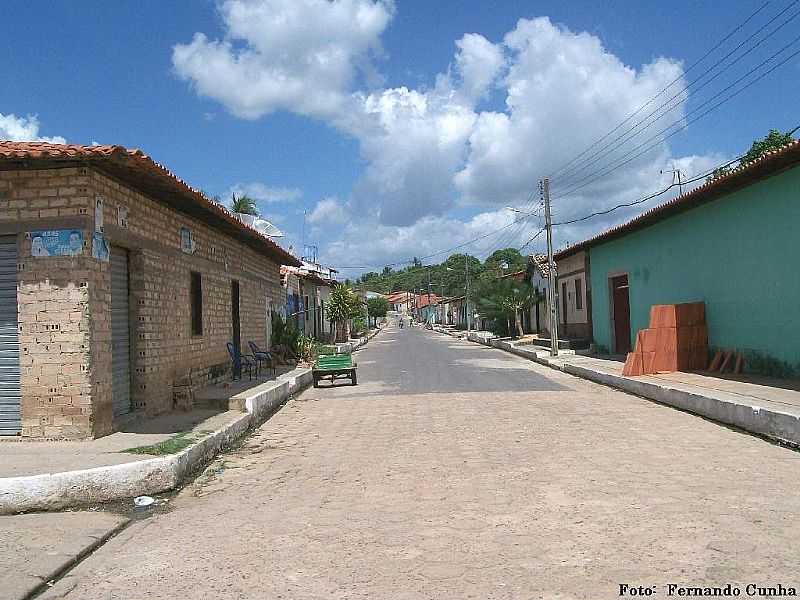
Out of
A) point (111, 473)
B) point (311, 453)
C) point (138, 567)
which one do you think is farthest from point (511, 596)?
point (311, 453)

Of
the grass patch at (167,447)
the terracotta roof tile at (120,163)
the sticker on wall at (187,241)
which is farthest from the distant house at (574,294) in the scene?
the grass patch at (167,447)

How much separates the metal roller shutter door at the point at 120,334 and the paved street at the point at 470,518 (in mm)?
2068

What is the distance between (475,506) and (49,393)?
18.2 feet

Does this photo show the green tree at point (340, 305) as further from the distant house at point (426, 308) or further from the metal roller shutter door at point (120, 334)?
the distant house at point (426, 308)

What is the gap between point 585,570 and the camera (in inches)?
180

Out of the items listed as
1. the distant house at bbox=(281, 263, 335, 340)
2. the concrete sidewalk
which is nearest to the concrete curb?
the concrete sidewalk

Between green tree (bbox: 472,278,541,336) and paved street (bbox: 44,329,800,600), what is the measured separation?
27.6 m

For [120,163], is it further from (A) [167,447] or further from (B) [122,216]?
(A) [167,447]

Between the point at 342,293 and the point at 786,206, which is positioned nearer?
the point at 786,206

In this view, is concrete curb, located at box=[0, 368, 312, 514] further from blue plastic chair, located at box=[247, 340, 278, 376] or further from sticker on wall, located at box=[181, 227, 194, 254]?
blue plastic chair, located at box=[247, 340, 278, 376]

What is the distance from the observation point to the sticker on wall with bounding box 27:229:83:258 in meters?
8.68

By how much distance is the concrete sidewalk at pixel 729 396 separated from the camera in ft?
30.7

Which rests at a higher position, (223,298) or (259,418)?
(223,298)

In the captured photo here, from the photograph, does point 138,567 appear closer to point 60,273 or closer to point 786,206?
point 60,273
